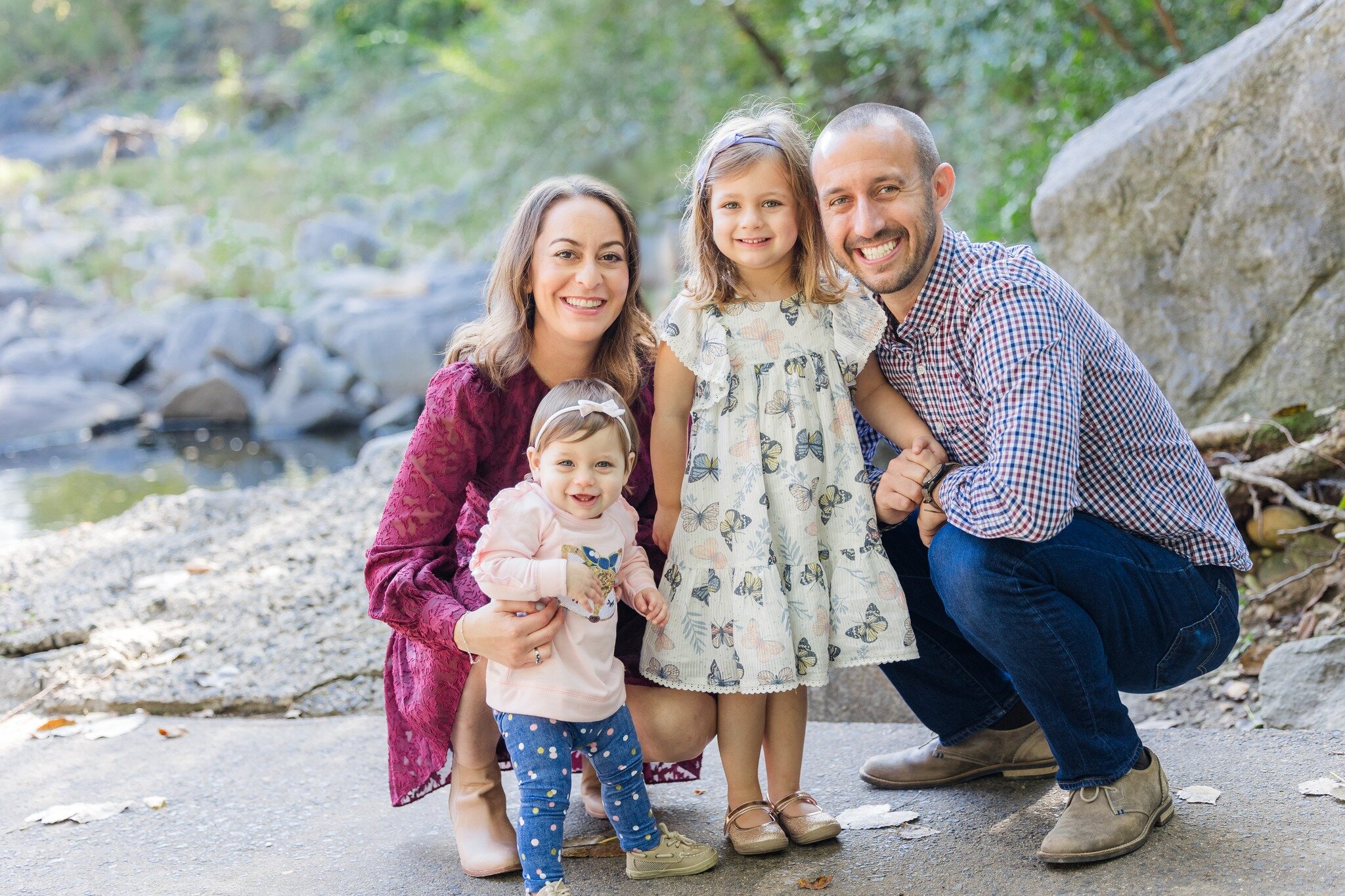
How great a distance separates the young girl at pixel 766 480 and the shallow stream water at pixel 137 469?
5454mm

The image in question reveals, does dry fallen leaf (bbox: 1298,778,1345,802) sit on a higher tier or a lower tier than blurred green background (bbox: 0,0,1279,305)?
lower

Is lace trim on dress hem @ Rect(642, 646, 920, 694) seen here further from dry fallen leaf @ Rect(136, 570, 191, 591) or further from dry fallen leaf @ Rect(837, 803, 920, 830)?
dry fallen leaf @ Rect(136, 570, 191, 591)

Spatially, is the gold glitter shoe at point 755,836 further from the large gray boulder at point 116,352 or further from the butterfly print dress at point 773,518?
the large gray boulder at point 116,352

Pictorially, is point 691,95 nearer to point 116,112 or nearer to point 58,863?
point 58,863

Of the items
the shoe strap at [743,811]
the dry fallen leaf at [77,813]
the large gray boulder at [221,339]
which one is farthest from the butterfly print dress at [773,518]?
the large gray boulder at [221,339]

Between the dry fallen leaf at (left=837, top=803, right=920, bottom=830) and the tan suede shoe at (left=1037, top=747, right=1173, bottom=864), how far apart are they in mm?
288

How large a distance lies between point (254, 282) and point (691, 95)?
599cm

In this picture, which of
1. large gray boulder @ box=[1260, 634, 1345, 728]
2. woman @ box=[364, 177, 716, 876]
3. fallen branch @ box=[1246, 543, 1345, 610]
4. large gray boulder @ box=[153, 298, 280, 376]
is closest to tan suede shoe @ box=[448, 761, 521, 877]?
woman @ box=[364, 177, 716, 876]

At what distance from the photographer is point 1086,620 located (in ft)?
6.73

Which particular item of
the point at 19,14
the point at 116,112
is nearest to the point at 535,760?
the point at 116,112

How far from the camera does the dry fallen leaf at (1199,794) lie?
7.22 feet

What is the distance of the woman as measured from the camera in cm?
227

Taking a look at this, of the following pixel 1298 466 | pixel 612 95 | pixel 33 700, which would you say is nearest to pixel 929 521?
pixel 1298 466

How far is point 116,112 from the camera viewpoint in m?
23.4
